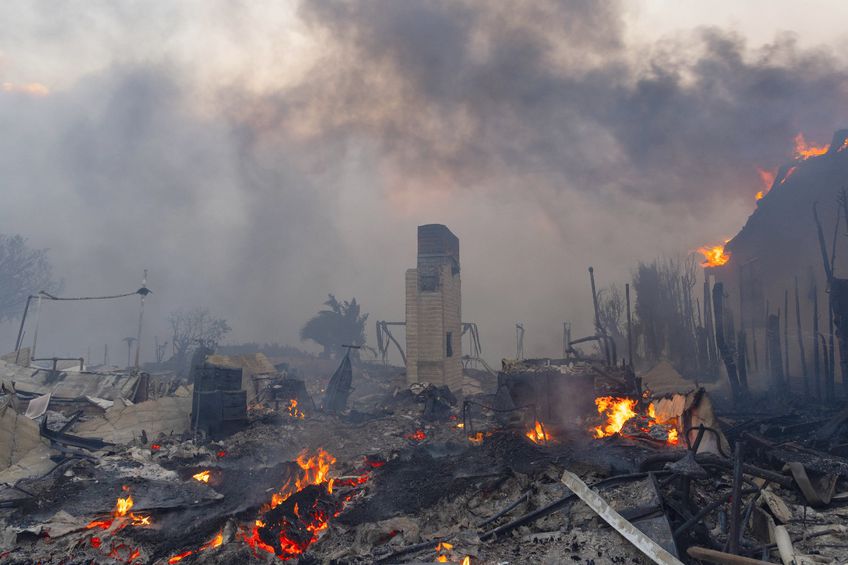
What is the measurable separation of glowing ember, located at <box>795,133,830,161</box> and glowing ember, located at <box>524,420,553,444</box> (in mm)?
24530

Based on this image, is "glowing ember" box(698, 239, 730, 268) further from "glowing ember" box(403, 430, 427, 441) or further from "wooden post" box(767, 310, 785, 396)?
"glowing ember" box(403, 430, 427, 441)

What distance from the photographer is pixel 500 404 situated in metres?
11.8

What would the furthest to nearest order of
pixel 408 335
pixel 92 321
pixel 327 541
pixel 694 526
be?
1. pixel 92 321
2. pixel 408 335
3. pixel 327 541
4. pixel 694 526

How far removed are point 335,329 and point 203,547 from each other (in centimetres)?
3176

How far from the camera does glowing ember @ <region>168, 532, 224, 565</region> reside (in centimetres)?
575

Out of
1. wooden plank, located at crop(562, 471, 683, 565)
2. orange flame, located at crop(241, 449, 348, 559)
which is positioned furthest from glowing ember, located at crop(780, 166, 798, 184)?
orange flame, located at crop(241, 449, 348, 559)

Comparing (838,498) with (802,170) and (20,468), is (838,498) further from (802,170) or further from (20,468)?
(802,170)

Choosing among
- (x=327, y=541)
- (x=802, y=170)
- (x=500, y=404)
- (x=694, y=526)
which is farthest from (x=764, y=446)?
(x=802, y=170)

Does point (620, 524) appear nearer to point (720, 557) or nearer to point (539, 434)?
point (720, 557)

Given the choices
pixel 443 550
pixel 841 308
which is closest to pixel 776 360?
pixel 841 308

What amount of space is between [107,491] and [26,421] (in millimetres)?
3683

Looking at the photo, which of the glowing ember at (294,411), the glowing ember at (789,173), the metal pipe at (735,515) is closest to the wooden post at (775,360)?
the glowing ember at (789,173)

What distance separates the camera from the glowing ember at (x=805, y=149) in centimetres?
2464

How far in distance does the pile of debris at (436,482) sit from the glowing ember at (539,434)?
0.07m
